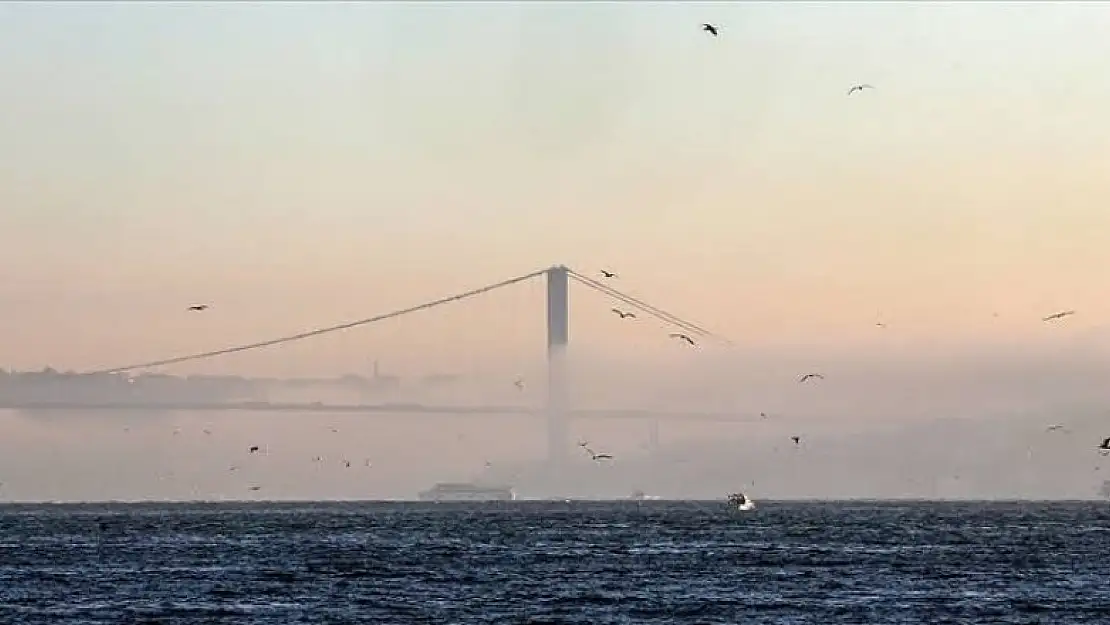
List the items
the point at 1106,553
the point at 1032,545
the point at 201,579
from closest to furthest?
the point at 201,579 → the point at 1106,553 → the point at 1032,545

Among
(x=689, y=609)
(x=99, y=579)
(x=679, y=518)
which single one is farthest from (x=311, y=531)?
(x=689, y=609)

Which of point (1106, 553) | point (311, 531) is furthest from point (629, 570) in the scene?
point (311, 531)

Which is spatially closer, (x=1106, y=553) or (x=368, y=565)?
(x=368, y=565)

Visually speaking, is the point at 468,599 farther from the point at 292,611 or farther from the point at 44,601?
the point at 44,601

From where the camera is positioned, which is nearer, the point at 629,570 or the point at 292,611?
the point at 292,611

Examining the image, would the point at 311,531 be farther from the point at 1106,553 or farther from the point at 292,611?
the point at 292,611

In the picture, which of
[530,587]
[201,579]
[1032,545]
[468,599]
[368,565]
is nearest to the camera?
[468,599]
